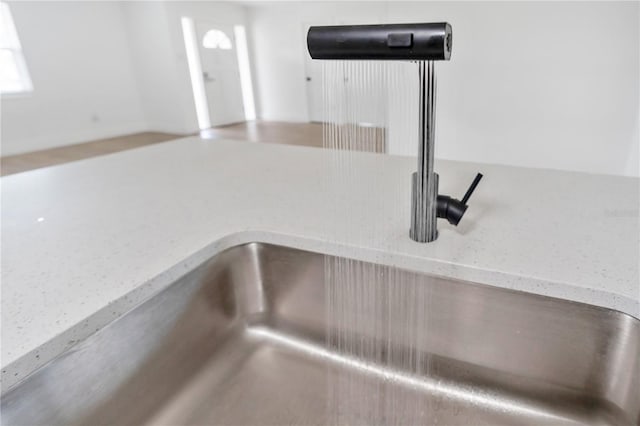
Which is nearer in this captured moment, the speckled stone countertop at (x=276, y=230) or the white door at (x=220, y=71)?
the speckled stone countertop at (x=276, y=230)

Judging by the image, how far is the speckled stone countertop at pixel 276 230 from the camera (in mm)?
484

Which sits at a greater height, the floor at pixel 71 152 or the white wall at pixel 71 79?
the white wall at pixel 71 79

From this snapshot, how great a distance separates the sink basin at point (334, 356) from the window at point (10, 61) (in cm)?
595

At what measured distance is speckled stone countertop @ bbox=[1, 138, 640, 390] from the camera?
1.59 feet

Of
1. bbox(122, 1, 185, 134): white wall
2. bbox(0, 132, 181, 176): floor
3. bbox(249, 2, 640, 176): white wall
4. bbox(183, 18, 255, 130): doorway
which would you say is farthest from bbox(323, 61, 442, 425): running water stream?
bbox(183, 18, 255, 130): doorway

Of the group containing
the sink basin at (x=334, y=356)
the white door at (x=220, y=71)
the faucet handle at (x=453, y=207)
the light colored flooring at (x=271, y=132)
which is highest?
the white door at (x=220, y=71)

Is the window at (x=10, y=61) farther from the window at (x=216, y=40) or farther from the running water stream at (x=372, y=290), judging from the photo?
the running water stream at (x=372, y=290)

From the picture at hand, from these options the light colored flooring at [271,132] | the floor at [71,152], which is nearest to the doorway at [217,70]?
the light colored flooring at [271,132]

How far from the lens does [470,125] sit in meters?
3.38

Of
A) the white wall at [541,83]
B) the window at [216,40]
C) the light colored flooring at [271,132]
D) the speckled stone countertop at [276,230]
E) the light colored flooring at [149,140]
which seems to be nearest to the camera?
the speckled stone countertop at [276,230]

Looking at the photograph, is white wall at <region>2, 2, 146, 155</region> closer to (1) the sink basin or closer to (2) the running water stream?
(1) the sink basin

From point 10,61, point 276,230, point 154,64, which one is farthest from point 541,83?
point 10,61

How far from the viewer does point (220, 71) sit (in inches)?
283

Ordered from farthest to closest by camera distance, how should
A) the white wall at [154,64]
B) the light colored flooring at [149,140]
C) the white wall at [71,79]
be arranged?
the white wall at [154,64] < the white wall at [71,79] < the light colored flooring at [149,140]
